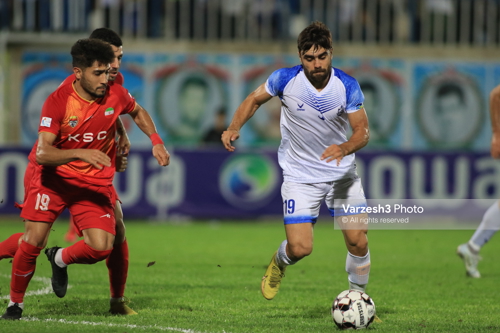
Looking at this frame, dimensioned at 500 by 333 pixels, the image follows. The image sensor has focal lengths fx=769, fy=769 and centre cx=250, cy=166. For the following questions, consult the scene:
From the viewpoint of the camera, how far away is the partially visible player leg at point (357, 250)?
6066 millimetres

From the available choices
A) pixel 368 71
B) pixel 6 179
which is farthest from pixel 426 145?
pixel 6 179

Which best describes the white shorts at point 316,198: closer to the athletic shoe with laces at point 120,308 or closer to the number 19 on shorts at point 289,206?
the number 19 on shorts at point 289,206

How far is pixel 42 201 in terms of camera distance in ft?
18.7

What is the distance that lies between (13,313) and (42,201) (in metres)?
0.85

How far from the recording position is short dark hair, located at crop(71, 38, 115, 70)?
5.60 metres

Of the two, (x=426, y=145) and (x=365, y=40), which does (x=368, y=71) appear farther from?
(x=426, y=145)

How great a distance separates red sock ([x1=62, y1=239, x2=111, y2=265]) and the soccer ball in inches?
68.9

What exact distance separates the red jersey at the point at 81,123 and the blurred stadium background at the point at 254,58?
11.0 metres

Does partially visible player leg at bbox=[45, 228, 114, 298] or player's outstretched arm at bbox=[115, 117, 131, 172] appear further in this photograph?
player's outstretched arm at bbox=[115, 117, 131, 172]

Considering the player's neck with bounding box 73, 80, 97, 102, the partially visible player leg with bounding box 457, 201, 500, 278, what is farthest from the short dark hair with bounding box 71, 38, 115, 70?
the partially visible player leg with bounding box 457, 201, 500, 278

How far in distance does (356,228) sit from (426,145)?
43.1 ft

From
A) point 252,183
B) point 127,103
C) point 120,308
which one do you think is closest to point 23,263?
point 120,308

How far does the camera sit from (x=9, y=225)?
13.8 m

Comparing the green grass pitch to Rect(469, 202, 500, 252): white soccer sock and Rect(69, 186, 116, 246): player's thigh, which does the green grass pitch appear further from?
Rect(69, 186, 116, 246): player's thigh
